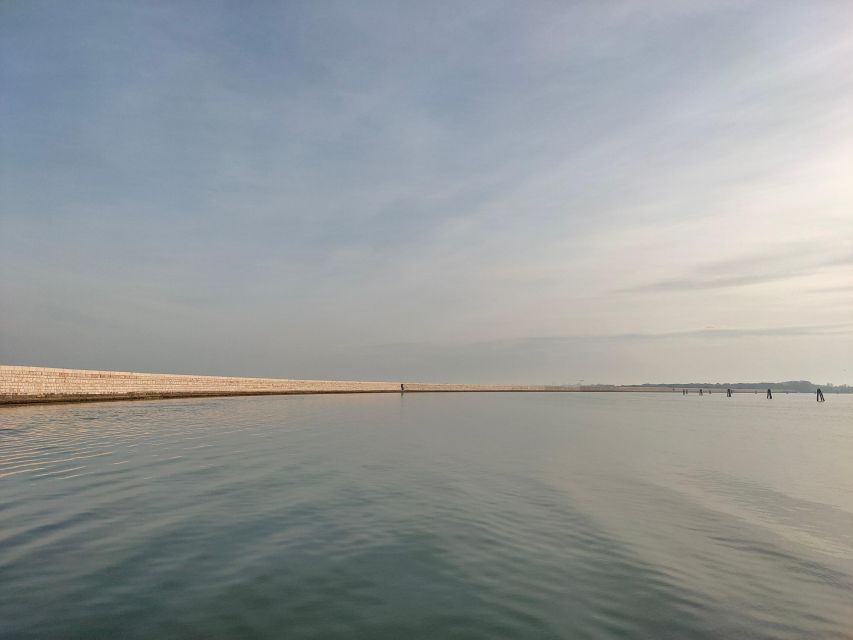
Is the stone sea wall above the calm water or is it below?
above

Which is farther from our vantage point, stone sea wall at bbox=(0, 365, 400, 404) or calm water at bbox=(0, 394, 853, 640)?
stone sea wall at bbox=(0, 365, 400, 404)

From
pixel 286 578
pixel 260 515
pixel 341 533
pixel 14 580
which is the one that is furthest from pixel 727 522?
pixel 14 580

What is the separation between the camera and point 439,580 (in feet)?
20.4

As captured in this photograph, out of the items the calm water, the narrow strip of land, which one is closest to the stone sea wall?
the narrow strip of land

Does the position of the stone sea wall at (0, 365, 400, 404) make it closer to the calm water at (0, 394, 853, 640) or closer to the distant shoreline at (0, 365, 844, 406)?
the distant shoreline at (0, 365, 844, 406)

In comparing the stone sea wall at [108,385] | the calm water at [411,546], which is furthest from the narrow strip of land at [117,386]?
the calm water at [411,546]

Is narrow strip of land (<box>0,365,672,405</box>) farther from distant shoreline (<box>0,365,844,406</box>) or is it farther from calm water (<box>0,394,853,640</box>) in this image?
calm water (<box>0,394,853,640</box>)

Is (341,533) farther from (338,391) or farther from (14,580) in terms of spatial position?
(338,391)

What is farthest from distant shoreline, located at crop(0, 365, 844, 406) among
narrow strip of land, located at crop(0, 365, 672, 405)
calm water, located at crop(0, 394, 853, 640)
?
calm water, located at crop(0, 394, 853, 640)

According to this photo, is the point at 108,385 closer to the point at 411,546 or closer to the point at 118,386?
the point at 118,386

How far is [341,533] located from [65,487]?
23.3ft

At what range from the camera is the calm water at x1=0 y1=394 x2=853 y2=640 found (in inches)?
201

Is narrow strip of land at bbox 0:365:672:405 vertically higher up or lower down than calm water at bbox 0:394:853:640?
higher up

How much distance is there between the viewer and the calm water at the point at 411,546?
16.8 ft
